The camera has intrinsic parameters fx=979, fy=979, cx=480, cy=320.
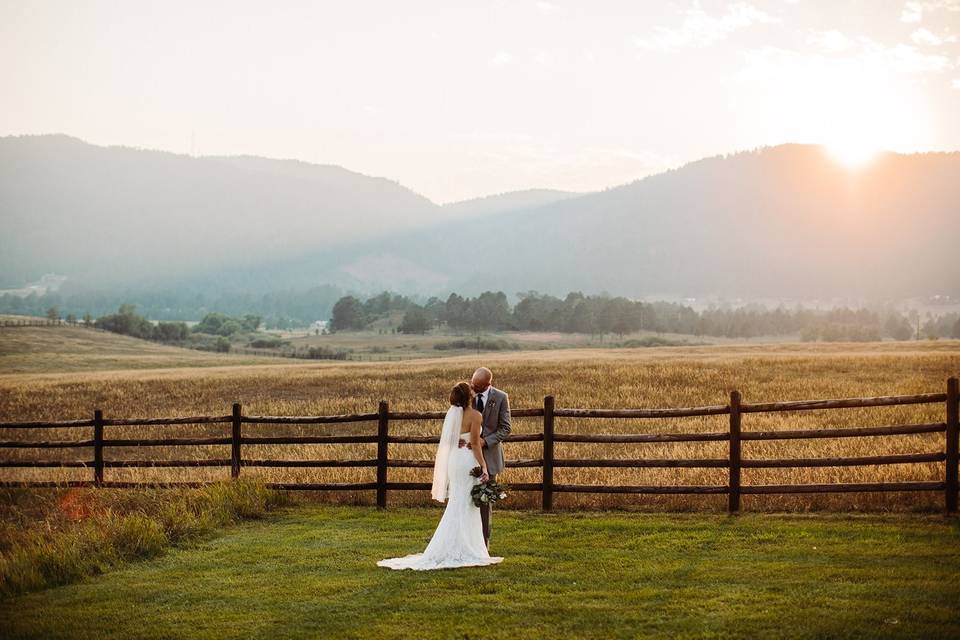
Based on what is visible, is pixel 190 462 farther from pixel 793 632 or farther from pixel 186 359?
pixel 186 359

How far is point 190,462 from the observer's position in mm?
19656

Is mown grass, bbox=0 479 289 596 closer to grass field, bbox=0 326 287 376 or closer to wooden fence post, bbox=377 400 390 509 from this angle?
wooden fence post, bbox=377 400 390 509

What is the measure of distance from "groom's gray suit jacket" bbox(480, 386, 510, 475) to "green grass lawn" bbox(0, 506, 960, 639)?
1.32 m

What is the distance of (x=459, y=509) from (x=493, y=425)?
121cm

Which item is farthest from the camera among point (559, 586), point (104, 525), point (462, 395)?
point (104, 525)

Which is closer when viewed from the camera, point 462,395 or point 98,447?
point 462,395

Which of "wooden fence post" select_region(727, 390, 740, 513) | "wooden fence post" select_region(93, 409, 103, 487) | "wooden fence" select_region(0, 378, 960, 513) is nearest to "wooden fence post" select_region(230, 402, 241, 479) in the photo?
"wooden fence" select_region(0, 378, 960, 513)

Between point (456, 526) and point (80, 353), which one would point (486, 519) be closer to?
point (456, 526)

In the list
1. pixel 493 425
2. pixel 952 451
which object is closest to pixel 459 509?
pixel 493 425

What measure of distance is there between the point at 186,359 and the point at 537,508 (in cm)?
8885

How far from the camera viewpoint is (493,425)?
43.0 ft

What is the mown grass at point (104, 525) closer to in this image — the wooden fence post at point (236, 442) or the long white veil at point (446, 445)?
the wooden fence post at point (236, 442)

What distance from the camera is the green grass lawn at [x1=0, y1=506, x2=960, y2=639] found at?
973 centimetres

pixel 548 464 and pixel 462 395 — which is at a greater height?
pixel 462 395
